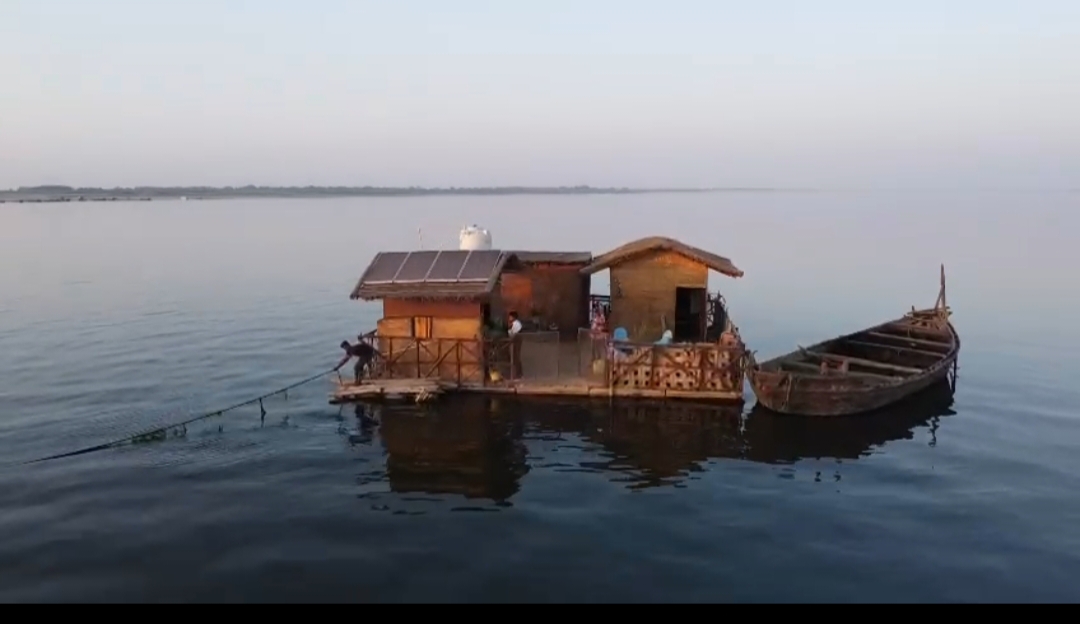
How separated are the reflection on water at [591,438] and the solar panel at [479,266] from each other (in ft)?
12.3

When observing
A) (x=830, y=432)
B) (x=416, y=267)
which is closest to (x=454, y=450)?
(x=416, y=267)

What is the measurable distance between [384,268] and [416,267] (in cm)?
109

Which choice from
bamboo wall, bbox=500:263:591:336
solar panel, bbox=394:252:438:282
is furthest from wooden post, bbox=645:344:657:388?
solar panel, bbox=394:252:438:282

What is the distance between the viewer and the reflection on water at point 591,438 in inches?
719

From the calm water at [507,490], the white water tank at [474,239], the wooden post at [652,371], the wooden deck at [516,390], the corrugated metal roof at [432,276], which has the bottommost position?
the calm water at [507,490]

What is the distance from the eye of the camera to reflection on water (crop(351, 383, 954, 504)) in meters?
18.3

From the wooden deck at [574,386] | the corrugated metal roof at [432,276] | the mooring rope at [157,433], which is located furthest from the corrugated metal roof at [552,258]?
the mooring rope at [157,433]

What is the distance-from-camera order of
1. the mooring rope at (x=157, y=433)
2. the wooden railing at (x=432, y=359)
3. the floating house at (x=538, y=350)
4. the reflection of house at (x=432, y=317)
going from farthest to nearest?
1. the wooden railing at (x=432, y=359)
2. the reflection of house at (x=432, y=317)
3. the floating house at (x=538, y=350)
4. the mooring rope at (x=157, y=433)

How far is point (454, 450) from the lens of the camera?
64.1 feet

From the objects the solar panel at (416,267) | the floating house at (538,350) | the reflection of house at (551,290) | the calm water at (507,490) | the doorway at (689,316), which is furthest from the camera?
the reflection of house at (551,290)

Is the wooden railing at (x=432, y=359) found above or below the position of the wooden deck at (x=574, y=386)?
above

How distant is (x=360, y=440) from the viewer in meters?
20.6

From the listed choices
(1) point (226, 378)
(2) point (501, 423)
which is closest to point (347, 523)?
(2) point (501, 423)

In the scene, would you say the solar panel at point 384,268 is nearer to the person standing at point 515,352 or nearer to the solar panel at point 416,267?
the solar panel at point 416,267
